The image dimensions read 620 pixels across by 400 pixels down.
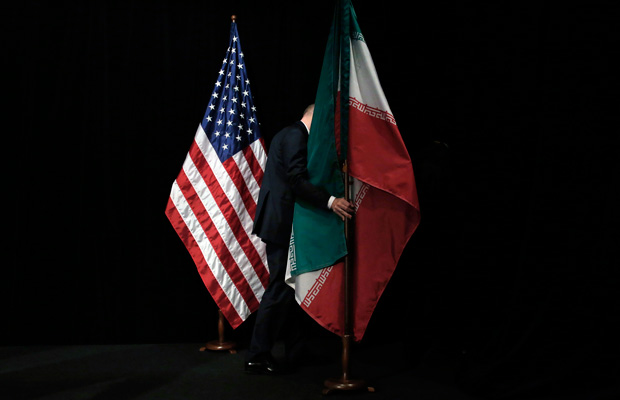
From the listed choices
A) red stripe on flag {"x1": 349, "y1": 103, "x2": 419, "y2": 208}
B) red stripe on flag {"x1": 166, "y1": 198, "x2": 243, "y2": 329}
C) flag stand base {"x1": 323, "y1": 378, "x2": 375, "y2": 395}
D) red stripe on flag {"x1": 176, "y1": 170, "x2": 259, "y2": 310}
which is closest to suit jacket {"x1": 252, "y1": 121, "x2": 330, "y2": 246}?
red stripe on flag {"x1": 349, "y1": 103, "x2": 419, "y2": 208}

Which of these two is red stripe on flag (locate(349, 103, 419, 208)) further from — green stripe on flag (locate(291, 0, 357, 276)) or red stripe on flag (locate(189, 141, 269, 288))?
red stripe on flag (locate(189, 141, 269, 288))

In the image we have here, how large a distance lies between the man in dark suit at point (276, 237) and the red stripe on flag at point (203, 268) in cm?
49

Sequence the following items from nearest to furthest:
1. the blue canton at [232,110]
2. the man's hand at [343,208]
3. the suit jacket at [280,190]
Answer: the man's hand at [343,208]
the suit jacket at [280,190]
the blue canton at [232,110]

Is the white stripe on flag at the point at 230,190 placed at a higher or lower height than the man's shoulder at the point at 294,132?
lower

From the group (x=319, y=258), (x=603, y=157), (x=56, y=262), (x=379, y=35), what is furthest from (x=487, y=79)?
(x=56, y=262)

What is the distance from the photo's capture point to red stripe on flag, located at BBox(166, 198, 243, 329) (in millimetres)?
3729

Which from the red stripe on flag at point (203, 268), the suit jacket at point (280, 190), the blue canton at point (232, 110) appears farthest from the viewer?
the blue canton at point (232, 110)

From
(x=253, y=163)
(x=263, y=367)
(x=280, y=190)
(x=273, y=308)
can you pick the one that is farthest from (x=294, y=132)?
(x=263, y=367)

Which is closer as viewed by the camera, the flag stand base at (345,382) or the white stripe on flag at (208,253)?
the flag stand base at (345,382)

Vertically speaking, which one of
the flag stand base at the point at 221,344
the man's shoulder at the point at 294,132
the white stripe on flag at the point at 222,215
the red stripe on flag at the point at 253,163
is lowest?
the flag stand base at the point at 221,344

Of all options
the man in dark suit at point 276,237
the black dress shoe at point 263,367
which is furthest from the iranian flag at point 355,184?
the black dress shoe at point 263,367

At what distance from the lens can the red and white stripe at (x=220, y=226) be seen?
375cm

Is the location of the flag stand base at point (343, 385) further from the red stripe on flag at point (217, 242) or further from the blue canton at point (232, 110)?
the blue canton at point (232, 110)

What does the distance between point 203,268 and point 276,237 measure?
722mm
